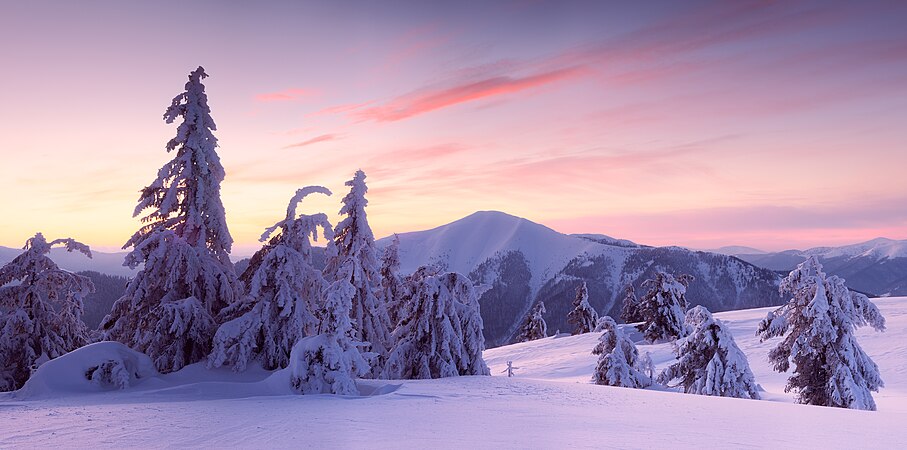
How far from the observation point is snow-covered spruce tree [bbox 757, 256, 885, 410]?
18828 mm

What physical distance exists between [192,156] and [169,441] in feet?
43.0

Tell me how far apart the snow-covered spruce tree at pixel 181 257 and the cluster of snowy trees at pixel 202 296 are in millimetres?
39

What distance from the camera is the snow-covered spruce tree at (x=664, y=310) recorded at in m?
45.9

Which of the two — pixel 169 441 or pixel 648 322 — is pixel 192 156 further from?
pixel 648 322

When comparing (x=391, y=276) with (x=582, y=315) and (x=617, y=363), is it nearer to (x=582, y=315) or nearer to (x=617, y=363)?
(x=617, y=363)

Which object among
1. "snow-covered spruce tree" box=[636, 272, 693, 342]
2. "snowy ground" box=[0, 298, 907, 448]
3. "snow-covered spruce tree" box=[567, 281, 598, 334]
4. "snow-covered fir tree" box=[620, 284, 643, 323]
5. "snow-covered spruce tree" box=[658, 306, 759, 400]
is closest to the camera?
"snowy ground" box=[0, 298, 907, 448]

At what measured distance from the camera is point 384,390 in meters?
13.9

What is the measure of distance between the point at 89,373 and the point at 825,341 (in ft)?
79.6

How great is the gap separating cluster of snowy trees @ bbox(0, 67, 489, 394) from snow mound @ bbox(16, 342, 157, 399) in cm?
30

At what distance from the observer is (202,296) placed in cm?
1870

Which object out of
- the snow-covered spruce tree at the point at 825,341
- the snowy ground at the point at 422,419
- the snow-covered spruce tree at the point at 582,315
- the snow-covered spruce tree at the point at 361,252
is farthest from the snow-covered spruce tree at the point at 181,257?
A: the snow-covered spruce tree at the point at 582,315

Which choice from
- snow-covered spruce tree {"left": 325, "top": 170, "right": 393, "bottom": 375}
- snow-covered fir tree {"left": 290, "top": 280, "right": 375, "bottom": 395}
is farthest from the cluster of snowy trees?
snow-covered spruce tree {"left": 325, "top": 170, "right": 393, "bottom": 375}

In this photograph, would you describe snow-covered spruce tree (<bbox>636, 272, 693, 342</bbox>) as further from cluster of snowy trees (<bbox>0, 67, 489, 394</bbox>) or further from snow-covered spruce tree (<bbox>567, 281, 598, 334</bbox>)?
cluster of snowy trees (<bbox>0, 67, 489, 394</bbox>)

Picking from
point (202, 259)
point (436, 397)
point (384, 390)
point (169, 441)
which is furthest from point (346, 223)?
point (169, 441)
